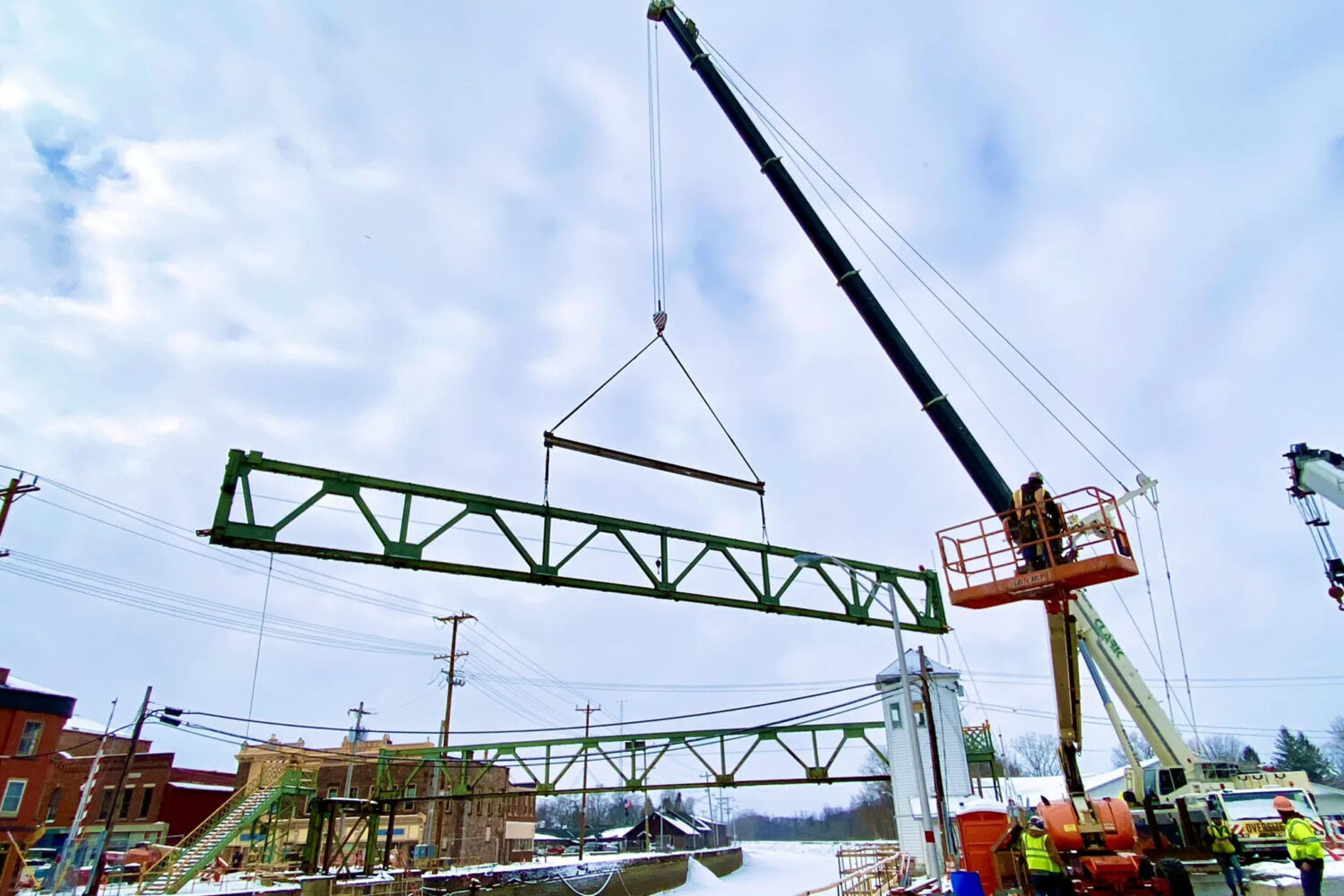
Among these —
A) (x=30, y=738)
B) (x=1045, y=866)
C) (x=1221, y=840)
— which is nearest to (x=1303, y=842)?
(x=1221, y=840)

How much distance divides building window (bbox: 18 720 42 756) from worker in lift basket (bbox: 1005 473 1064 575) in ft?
126

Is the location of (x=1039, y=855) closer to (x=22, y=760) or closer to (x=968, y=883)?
(x=968, y=883)

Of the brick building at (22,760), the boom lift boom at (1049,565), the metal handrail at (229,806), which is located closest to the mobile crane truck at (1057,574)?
the boom lift boom at (1049,565)

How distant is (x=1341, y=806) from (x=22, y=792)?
6599 centimetres

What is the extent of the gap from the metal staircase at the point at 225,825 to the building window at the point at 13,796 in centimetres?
616

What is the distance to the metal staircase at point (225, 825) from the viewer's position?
1056 inches

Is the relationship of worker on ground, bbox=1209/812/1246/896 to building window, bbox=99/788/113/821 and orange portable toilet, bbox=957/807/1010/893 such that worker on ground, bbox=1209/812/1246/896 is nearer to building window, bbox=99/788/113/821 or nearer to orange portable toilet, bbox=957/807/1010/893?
orange portable toilet, bbox=957/807/1010/893

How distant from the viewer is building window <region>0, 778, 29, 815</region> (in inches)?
1145

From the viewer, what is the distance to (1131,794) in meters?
16.3

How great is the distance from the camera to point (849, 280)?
19984mm

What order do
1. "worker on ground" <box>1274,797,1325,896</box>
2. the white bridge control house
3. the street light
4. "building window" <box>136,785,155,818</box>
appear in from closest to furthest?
"worker on ground" <box>1274,797,1325,896</box>, the street light, the white bridge control house, "building window" <box>136,785,155,818</box>

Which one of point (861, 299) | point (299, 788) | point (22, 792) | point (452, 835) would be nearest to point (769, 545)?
point (861, 299)

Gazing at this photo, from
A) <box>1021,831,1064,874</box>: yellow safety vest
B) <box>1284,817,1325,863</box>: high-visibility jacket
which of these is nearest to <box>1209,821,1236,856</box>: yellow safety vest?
<box>1284,817,1325,863</box>: high-visibility jacket

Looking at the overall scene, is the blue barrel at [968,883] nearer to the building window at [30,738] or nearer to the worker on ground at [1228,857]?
the worker on ground at [1228,857]
